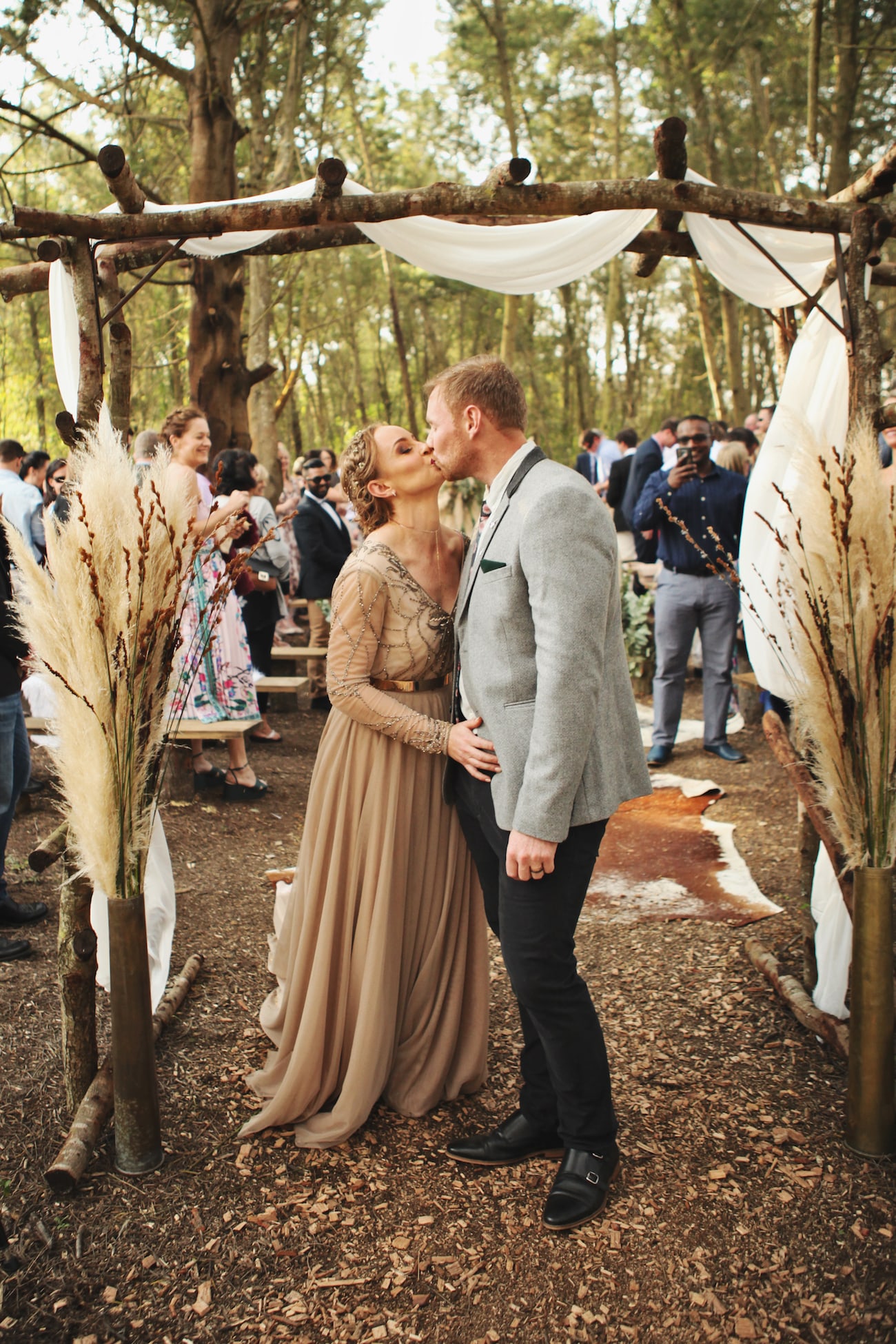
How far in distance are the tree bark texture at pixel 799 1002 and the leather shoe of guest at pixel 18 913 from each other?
2991mm

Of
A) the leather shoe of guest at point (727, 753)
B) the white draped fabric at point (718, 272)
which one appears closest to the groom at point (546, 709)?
the white draped fabric at point (718, 272)

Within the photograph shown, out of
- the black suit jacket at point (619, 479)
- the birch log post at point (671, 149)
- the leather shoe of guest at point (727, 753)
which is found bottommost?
the leather shoe of guest at point (727, 753)

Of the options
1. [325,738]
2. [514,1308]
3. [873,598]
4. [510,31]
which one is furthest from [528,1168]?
[510,31]

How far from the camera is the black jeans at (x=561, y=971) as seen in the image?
2.20 metres

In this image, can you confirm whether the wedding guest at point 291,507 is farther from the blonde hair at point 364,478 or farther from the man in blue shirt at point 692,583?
the blonde hair at point 364,478

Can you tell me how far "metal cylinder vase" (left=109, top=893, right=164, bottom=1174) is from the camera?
246 cm

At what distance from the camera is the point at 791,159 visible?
17234mm

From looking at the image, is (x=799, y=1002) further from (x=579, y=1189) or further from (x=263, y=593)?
(x=263, y=593)

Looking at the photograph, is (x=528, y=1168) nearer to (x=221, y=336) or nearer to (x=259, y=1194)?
(x=259, y=1194)

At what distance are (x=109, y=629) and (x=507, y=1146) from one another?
5.53 ft

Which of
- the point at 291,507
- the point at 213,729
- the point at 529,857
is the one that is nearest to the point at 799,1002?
the point at 529,857

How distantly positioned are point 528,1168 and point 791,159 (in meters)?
18.9

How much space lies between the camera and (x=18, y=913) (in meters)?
4.16

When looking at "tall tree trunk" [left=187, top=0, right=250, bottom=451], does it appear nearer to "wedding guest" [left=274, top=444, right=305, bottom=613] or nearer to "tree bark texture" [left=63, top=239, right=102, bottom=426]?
"wedding guest" [left=274, top=444, right=305, bottom=613]
